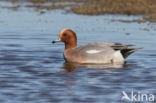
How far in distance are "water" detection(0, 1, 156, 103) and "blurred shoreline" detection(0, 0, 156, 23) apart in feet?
8.24

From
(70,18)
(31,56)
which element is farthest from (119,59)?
(70,18)

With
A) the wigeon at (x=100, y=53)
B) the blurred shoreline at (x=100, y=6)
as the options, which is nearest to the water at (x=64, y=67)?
the wigeon at (x=100, y=53)

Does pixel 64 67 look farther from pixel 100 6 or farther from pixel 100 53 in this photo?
pixel 100 6

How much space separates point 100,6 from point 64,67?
41.1ft

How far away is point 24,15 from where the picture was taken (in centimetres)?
2122

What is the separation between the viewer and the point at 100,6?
76.2 ft

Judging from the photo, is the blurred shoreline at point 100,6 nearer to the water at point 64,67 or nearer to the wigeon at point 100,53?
the water at point 64,67

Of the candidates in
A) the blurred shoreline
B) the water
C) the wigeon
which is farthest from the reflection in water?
the blurred shoreline

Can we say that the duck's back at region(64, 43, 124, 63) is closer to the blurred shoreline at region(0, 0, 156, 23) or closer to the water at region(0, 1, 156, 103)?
the water at region(0, 1, 156, 103)

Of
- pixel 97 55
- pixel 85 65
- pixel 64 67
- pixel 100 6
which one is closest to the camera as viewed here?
pixel 64 67

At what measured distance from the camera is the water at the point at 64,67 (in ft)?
27.0

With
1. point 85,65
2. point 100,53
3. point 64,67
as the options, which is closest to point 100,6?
point 100,53

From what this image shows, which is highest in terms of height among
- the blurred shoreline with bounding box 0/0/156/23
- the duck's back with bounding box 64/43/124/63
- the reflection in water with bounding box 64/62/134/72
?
the blurred shoreline with bounding box 0/0/156/23

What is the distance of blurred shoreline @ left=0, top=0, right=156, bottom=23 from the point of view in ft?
70.3
